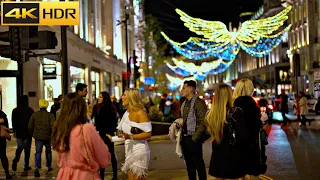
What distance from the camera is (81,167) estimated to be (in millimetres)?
5320

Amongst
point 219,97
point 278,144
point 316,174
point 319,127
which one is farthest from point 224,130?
point 319,127

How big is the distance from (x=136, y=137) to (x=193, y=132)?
1.27m

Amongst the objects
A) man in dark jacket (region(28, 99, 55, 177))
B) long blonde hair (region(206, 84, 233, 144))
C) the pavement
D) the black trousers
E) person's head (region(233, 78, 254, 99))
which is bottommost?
the pavement

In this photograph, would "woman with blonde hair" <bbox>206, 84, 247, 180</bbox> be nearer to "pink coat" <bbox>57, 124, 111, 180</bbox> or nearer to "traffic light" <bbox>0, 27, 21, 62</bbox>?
"pink coat" <bbox>57, 124, 111, 180</bbox>

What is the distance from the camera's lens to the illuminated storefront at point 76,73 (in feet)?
102

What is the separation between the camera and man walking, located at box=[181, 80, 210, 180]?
28.9 feet

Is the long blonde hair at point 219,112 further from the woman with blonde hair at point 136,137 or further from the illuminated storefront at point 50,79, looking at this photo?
the illuminated storefront at point 50,79

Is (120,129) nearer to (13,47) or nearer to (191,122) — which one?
(191,122)

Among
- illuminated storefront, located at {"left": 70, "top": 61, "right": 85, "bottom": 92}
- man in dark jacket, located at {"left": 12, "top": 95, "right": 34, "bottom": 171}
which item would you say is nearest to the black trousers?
man in dark jacket, located at {"left": 12, "top": 95, "right": 34, "bottom": 171}

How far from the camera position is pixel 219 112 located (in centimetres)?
687

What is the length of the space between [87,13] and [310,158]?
25.1 metres

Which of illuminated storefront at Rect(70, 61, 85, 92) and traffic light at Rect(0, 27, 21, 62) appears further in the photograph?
illuminated storefront at Rect(70, 61, 85, 92)

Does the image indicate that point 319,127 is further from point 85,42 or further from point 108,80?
point 108,80

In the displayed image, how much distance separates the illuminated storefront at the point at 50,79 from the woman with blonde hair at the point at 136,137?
1576 centimetres
